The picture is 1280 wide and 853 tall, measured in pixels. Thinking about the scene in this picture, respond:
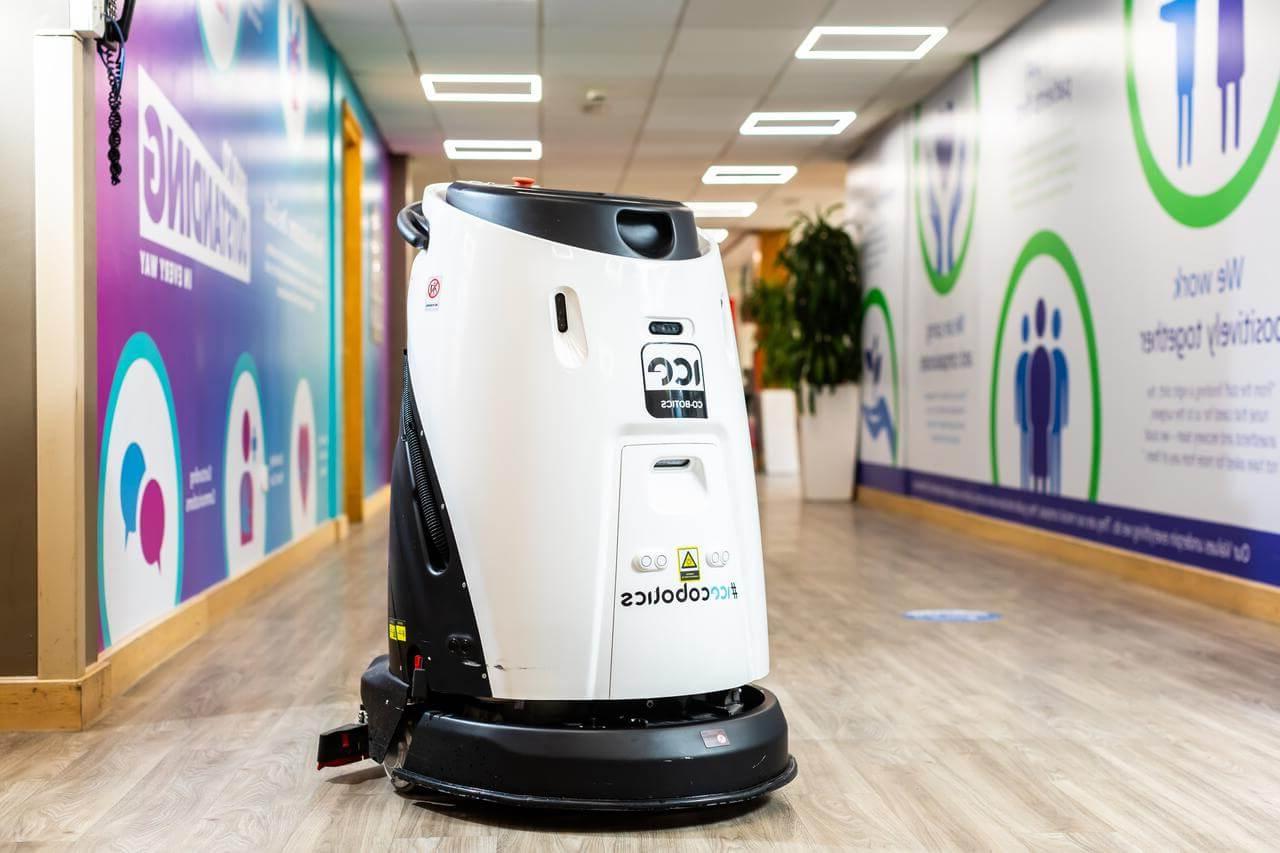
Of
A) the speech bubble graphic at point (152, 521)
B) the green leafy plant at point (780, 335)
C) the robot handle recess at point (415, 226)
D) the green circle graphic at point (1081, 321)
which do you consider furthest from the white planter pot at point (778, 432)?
the robot handle recess at point (415, 226)

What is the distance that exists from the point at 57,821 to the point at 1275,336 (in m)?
3.45

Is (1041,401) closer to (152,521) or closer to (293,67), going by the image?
(293,67)

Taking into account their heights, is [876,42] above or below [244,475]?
above

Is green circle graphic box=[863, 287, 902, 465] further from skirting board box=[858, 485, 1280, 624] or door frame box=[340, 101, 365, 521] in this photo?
door frame box=[340, 101, 365, 521]

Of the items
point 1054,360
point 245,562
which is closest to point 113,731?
point 245,562

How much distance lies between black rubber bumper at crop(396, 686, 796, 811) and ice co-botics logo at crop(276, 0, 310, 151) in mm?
3634

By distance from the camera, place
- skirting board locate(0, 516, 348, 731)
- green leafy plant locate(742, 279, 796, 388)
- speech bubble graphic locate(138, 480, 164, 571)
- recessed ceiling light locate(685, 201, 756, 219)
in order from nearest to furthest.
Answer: skirting board locate(0, 516, 348, 731) → speech bubble graphic locate(138, 480, 164, 571) → green leafy plant locate(742, 279, 796, 388) → recessed ceiling light locate(685, 201, 756, 219)

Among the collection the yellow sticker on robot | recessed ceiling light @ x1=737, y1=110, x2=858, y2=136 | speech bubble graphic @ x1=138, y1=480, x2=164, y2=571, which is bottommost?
speech bubble graphic @ x1=138, y1=480, x2=164, y2=571

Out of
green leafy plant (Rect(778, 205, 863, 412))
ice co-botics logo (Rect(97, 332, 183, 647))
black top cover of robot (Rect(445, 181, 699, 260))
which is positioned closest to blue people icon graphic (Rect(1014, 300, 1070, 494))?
green leafy plant (Rect(778, 205, 863, 412))

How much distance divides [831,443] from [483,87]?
3.47 metres

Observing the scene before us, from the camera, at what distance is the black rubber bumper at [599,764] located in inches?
67.6

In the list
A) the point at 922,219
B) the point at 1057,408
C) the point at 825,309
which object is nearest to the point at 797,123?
the point at 922,219

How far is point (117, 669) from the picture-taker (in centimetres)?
265

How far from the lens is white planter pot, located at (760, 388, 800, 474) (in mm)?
12391
